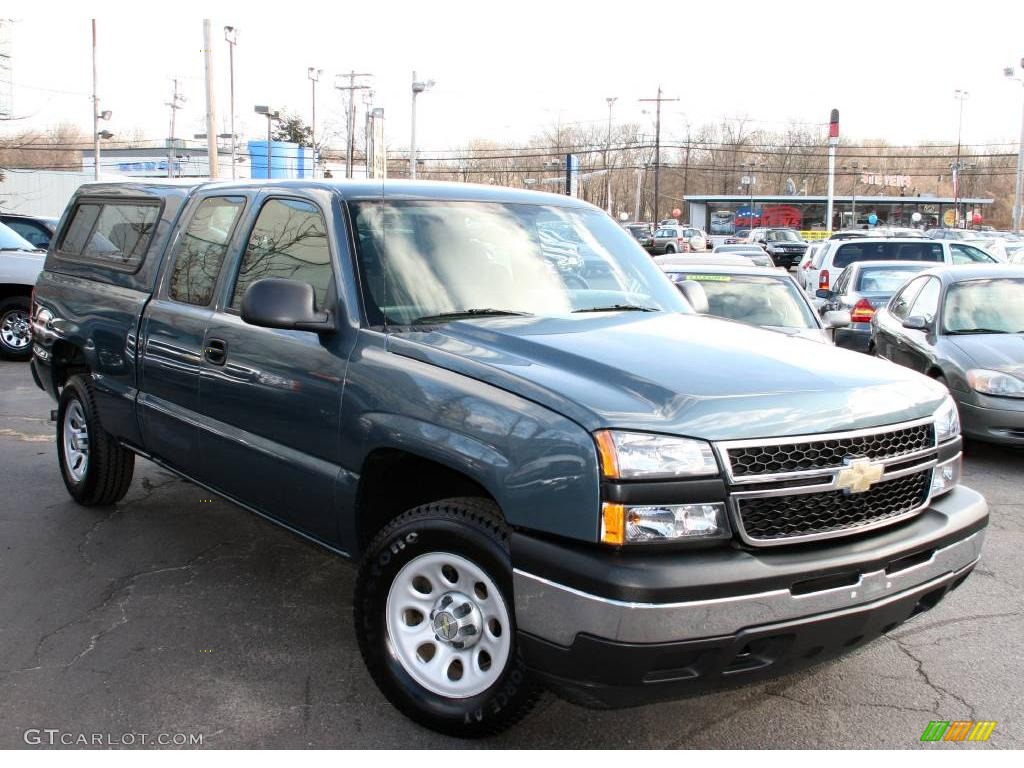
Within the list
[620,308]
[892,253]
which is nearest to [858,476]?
[620,308]

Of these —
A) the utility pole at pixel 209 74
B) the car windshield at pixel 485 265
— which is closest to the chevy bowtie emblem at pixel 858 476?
the car windshield at pixel 485 265

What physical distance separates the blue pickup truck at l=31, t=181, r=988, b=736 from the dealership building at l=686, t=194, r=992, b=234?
7668 cm

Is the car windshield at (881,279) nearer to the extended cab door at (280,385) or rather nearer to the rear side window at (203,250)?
the rear side window at (203,250)

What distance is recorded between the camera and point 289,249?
13.5 ft

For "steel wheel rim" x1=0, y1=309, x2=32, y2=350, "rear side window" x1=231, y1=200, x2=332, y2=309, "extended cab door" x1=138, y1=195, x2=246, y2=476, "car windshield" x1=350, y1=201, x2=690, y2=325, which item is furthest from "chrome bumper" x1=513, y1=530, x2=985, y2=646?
"steel wheel rim" x1=0, y1=309, x2=32, y2=350

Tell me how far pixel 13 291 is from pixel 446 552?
36.9ft

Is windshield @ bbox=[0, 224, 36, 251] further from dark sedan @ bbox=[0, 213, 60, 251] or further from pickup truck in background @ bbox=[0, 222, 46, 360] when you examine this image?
dark sedan @ bbox=[0, 213, 60, 251]

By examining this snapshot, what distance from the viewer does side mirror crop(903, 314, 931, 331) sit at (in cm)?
842

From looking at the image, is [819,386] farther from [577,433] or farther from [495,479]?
[495,479]

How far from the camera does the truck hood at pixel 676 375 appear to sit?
2.80 m

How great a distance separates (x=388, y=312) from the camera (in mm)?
3648

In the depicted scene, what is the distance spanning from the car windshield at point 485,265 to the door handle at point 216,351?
2.95 feet

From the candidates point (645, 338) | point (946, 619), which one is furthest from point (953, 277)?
point (645, 338)

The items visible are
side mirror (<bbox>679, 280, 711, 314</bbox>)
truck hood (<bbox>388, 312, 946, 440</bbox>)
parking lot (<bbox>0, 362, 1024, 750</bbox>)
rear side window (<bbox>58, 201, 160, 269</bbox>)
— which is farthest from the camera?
rear side window (<bbox>58, 201, 160, 269</bbox>)
